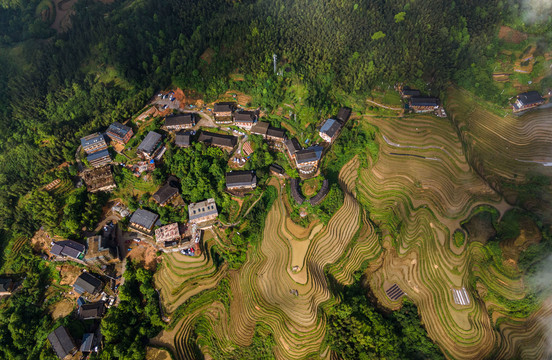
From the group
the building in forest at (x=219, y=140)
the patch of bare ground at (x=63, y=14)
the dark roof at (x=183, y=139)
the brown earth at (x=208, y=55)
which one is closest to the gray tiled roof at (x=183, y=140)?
the dark roof at (x=183, y=139)

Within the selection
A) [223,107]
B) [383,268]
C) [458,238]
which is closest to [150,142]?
[223,107]

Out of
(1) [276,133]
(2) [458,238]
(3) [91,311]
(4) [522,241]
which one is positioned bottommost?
(2) [458,238]

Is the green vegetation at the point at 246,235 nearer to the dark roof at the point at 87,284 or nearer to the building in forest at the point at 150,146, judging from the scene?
the dark roof at the point at 87,284

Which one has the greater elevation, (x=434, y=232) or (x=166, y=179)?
(x=166, y=179)

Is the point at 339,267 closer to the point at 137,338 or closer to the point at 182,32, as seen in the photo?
the point at 137,338

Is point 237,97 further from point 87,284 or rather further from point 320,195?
point 87,284

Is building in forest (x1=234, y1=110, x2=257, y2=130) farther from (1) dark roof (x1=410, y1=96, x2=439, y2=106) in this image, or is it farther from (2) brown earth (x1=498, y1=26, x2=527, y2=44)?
(2) brown earth (x1=498, y1=26, x2=527, y2=44)

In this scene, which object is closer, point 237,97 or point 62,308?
point 62,308

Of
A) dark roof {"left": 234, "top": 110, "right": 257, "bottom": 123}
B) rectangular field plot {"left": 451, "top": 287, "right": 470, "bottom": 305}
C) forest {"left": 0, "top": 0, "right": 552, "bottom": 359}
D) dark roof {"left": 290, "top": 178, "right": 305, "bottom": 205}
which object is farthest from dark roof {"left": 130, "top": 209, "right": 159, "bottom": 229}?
rectangular field plot {"left": 451, "top": 287, "right": 470, "bottom": 305}
